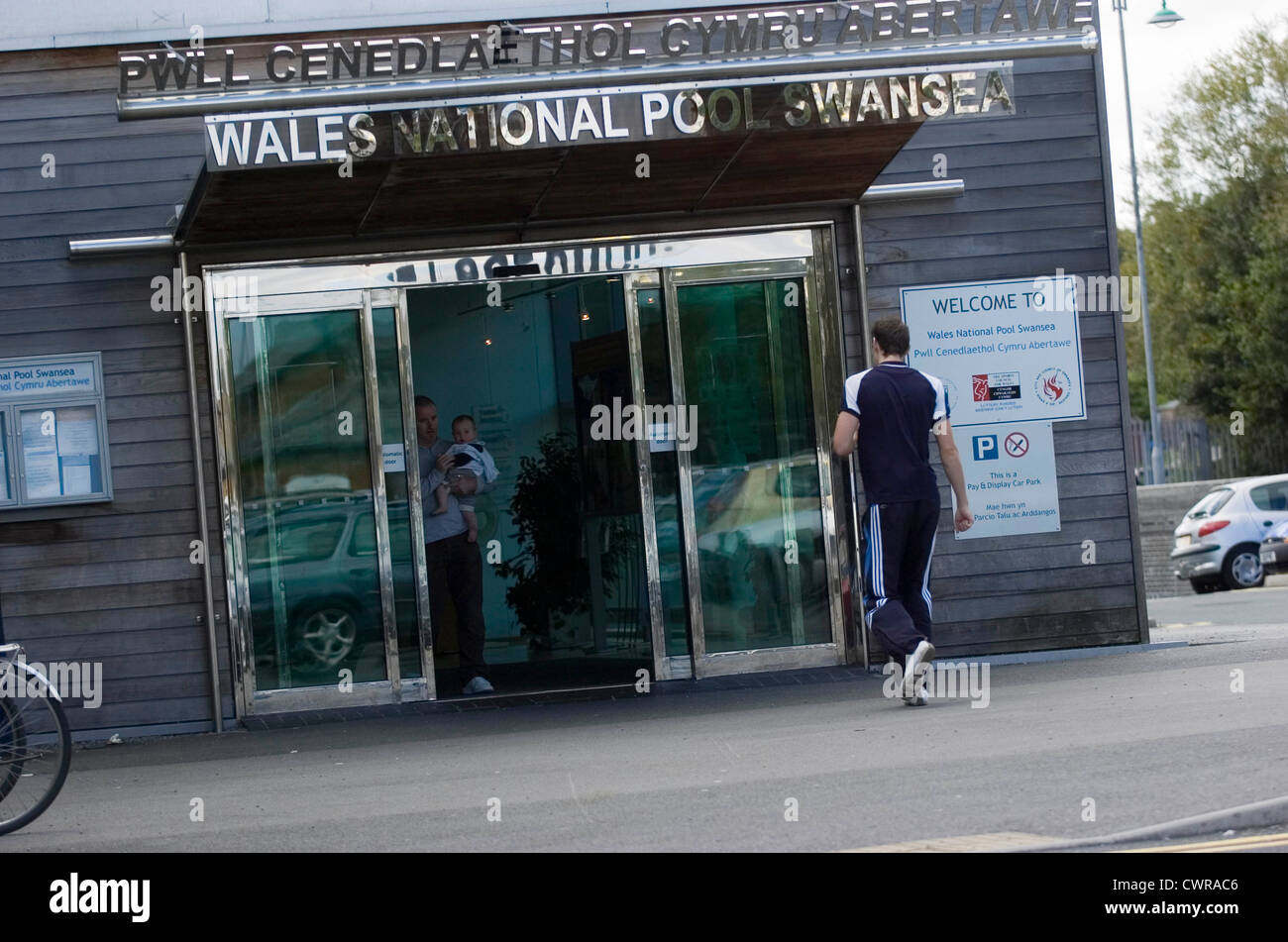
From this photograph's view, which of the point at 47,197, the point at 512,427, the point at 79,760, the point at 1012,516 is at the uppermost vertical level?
the point at 47,197

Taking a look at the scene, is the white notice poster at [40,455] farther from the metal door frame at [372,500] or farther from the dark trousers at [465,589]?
the dark trousers at [465,589]

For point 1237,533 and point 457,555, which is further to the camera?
point 1237,533

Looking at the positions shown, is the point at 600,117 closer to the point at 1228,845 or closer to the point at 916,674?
the point at 916,674

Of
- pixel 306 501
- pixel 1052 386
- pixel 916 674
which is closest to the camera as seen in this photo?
pixel 916 674

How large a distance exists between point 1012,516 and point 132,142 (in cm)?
597

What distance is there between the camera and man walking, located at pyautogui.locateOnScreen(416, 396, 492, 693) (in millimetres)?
11227

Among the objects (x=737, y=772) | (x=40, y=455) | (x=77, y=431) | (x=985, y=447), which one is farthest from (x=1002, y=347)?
(x=40, y=455)

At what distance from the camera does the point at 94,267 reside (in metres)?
10.6

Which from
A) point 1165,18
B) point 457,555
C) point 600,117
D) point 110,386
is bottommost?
point 457,555

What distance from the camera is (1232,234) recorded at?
38656 millimetres

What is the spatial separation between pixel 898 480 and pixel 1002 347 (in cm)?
267

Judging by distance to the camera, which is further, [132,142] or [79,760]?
[132,142]
